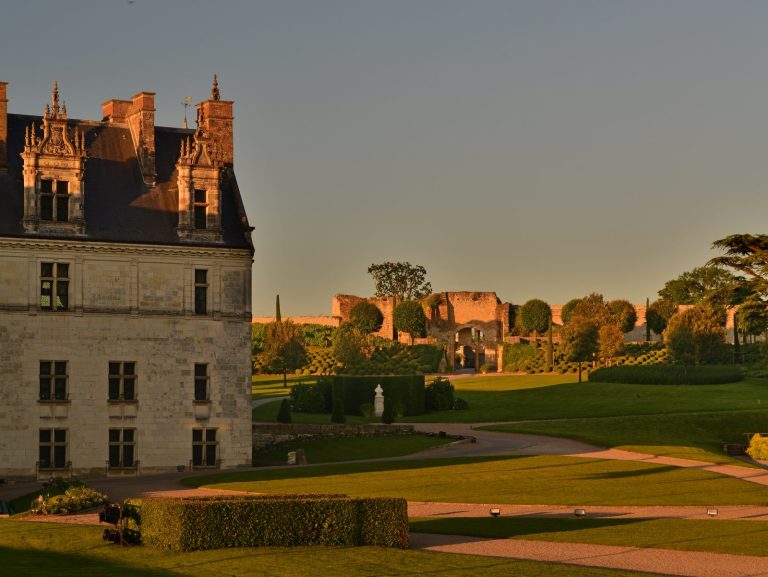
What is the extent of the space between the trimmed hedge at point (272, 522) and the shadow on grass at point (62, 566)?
1764mm

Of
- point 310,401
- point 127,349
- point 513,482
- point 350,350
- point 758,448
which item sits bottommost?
point 513,482

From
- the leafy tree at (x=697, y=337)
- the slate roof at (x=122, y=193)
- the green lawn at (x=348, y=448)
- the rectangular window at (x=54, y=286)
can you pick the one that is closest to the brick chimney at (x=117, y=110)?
the slate roof at (x=122, y=193)

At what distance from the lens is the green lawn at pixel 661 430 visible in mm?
61656

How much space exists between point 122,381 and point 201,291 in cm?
486

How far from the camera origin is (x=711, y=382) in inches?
3602

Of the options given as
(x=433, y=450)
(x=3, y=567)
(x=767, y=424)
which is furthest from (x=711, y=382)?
(x=3, y=567)

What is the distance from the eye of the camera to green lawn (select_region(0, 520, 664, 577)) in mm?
28844

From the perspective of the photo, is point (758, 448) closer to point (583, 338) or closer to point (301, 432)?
point (301, 432)

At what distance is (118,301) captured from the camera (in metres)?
55.4

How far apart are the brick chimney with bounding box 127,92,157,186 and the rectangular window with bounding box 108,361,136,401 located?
25.5 feet

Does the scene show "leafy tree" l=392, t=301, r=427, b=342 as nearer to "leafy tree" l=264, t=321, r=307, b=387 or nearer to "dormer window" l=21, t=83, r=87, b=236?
"leafy tree" l=264, t=321, r=307, b=387

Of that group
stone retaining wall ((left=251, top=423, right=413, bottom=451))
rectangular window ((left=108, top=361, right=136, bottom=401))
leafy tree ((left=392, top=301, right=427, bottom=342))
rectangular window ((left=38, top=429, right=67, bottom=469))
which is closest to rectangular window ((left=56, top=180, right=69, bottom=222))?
rectangular window ((left=108, top=361, right=136, bottom=401))

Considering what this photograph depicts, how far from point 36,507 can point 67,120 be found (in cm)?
2188

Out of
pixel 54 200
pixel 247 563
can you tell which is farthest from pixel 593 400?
pixel 247 563
